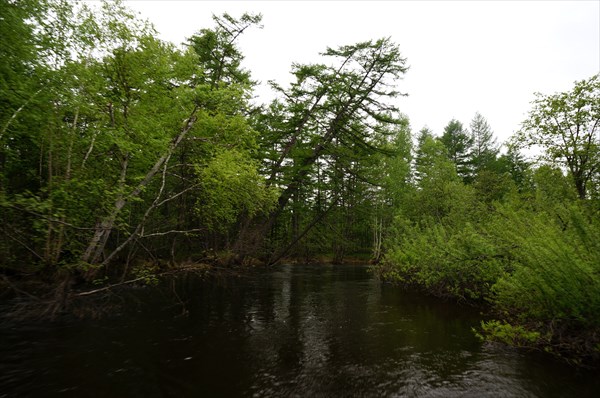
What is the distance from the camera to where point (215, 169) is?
42.2ft

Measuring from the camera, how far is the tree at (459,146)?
5200cm

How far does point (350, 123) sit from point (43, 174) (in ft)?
65.1

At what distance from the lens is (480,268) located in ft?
33.5

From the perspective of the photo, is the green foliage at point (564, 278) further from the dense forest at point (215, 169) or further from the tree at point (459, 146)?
the tree at point (459, 146)

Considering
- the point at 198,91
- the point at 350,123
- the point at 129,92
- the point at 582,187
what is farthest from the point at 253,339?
the point at 582,187

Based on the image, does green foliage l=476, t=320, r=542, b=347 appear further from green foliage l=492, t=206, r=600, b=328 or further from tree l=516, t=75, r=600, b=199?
tree l=516, t=75, r=600, b=199

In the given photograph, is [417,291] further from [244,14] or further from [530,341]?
[244,14]

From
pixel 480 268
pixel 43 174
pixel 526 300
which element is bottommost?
pixel 526 300

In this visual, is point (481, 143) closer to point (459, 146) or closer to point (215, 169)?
point (459, 146)

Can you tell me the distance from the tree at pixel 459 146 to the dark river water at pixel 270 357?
4764 centimetres

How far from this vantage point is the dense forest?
7031 millimetres

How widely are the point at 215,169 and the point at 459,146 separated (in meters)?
52.7

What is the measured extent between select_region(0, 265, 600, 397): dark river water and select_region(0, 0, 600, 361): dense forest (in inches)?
37.8

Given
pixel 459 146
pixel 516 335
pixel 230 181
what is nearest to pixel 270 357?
pixel 516 335
